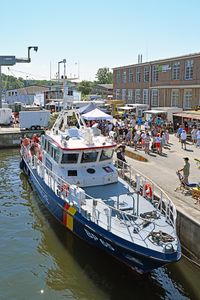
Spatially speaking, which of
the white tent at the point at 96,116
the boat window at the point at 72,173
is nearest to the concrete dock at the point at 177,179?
the boat window at the point at 72,173

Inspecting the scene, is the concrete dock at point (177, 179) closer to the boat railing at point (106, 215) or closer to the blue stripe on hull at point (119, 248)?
the boat railing at point (106, 215)

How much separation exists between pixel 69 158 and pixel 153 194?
3639 millimetres

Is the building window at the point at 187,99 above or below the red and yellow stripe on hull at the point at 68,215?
above

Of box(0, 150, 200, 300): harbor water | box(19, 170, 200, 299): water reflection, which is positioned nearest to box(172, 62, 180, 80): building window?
box(0, 150, 200, 300): harbor water

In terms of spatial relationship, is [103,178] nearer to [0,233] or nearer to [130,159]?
[0,233]

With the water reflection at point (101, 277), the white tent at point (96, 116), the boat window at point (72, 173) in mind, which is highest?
the white tent at point (96, 116)

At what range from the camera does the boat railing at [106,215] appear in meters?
11.0

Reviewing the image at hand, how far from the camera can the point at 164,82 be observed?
135ft

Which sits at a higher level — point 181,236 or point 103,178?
point 103,178

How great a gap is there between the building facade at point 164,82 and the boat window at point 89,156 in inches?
896

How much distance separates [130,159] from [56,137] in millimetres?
7578

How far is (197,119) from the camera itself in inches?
1163

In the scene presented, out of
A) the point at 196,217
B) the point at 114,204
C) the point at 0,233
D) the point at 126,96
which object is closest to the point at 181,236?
the point at 196,217

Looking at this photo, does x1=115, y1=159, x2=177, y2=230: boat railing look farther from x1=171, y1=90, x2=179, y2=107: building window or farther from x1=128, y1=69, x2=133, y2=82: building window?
x1=128, y1=69, x2=133, y2=82: building window
